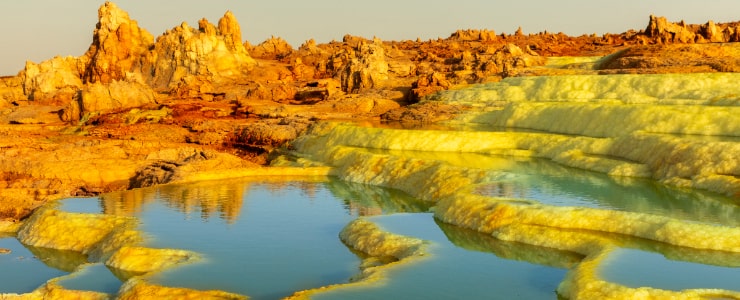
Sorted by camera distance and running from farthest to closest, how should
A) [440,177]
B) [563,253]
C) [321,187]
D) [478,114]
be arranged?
[478,114]
[321,187]
[440,177]
[563,253]

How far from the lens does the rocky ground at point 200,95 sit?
35.2m

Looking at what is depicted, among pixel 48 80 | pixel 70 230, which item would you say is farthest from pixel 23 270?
pixel 48 80

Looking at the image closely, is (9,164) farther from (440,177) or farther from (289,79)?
(289,79)

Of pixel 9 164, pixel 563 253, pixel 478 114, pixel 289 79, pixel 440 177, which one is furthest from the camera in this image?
pixel 289 79

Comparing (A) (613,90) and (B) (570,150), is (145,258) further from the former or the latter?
(A) (613,90)

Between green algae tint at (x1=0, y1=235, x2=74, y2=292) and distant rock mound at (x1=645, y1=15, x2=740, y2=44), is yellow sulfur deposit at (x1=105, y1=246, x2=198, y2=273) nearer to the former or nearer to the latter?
green algae tint at (x1=0, y1=235, x2=74, y2=292)

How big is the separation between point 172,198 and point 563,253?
626 inches

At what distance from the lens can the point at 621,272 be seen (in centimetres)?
1498

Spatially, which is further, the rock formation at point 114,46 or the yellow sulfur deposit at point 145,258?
the rock formation at point 114,46

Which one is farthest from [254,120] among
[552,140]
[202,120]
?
[552,140]

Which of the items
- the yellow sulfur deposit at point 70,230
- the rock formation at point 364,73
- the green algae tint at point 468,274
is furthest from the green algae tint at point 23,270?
the rock formation at point 364,73

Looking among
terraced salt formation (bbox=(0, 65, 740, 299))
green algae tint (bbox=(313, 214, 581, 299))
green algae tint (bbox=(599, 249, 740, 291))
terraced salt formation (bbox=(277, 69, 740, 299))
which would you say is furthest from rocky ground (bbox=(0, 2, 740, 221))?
green algae tint (bbox=(599, 249, 740, 291))

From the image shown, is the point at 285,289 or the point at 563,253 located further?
the point at 563,253

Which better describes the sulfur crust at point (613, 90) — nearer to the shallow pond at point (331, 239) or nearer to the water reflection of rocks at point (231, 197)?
the shallow pond at point (331, 239)
